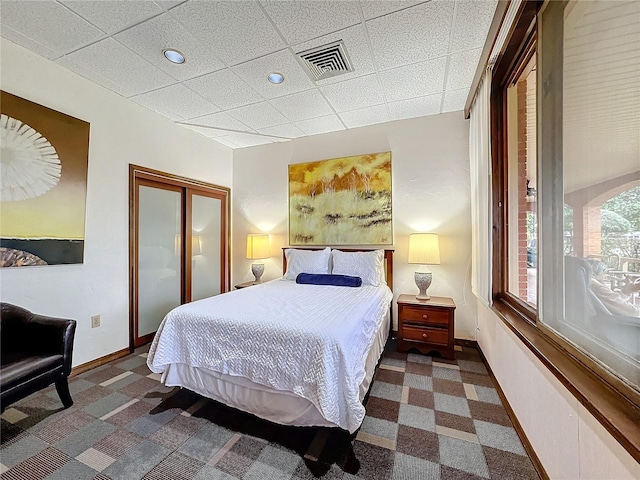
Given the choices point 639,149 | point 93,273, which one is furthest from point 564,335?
point 93,273

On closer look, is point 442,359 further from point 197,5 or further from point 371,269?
point 197,5

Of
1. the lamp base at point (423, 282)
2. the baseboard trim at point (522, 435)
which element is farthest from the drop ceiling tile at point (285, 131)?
the baseboard trim at point (522, 435)

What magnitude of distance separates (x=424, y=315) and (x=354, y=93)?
2386 millimetres

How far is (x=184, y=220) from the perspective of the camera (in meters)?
3.67

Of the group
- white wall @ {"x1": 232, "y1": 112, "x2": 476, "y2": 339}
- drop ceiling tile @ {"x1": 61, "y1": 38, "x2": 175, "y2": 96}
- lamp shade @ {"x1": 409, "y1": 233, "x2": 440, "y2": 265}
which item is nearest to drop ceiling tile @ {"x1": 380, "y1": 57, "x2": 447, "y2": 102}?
white wall @ {"x1": 232, "y1": 112, "x2": 476, "y2": 339}

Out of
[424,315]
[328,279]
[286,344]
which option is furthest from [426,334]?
[286,344]

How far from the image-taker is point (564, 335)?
1.27 meters

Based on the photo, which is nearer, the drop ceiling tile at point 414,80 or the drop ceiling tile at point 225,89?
the drop ceiling tile at point 414,80

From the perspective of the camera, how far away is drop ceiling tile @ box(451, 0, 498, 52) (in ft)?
5.66

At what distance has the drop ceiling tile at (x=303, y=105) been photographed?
2830 mm

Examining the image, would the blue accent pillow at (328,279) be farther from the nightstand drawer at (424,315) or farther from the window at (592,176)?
the window at (592,176)

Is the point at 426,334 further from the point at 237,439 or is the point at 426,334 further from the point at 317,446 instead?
the point at 237,439

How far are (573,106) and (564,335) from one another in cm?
105

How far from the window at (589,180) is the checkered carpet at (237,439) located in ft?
2.56
